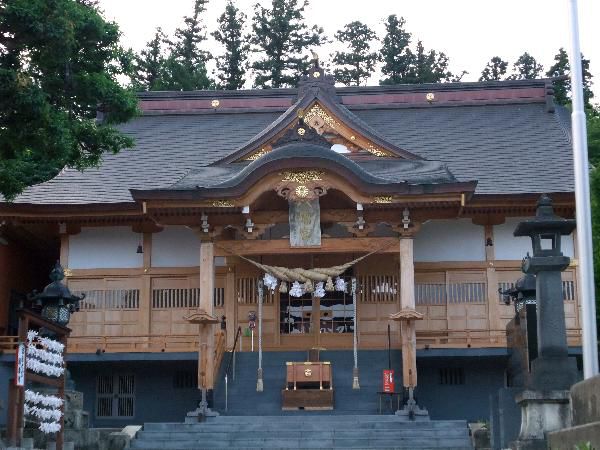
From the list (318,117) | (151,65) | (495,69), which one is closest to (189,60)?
(151,65)

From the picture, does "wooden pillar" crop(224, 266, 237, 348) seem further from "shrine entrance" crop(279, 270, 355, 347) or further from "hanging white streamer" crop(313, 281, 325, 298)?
"hanging white streamer" crop(313, 281, 325, 298)

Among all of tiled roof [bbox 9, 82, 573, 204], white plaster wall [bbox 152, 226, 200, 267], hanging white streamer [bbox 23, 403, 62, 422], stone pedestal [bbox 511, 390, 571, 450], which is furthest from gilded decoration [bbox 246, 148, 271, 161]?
stone pedestal [bbox 511, 390, 571, 450]

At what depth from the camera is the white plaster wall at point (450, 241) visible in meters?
21.8

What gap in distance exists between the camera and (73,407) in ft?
49.6

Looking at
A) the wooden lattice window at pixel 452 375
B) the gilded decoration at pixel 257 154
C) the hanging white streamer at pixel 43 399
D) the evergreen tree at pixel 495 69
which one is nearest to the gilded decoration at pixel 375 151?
the gilded decoration at pixel 257 154

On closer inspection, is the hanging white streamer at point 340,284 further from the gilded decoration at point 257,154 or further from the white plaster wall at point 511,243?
the white plaster wall at point 511,243

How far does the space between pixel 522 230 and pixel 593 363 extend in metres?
2.59

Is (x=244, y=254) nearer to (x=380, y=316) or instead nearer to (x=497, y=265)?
(x=380, y=316)

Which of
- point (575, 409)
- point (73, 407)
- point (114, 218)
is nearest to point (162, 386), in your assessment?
point (114, 218)

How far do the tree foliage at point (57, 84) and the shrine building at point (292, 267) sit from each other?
4.66m

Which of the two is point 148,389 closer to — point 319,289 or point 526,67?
point 319,289

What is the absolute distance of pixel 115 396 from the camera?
21.6 m

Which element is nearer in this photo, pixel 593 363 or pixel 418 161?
pixel 593 363

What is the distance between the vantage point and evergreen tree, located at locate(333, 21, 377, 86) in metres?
46.6
